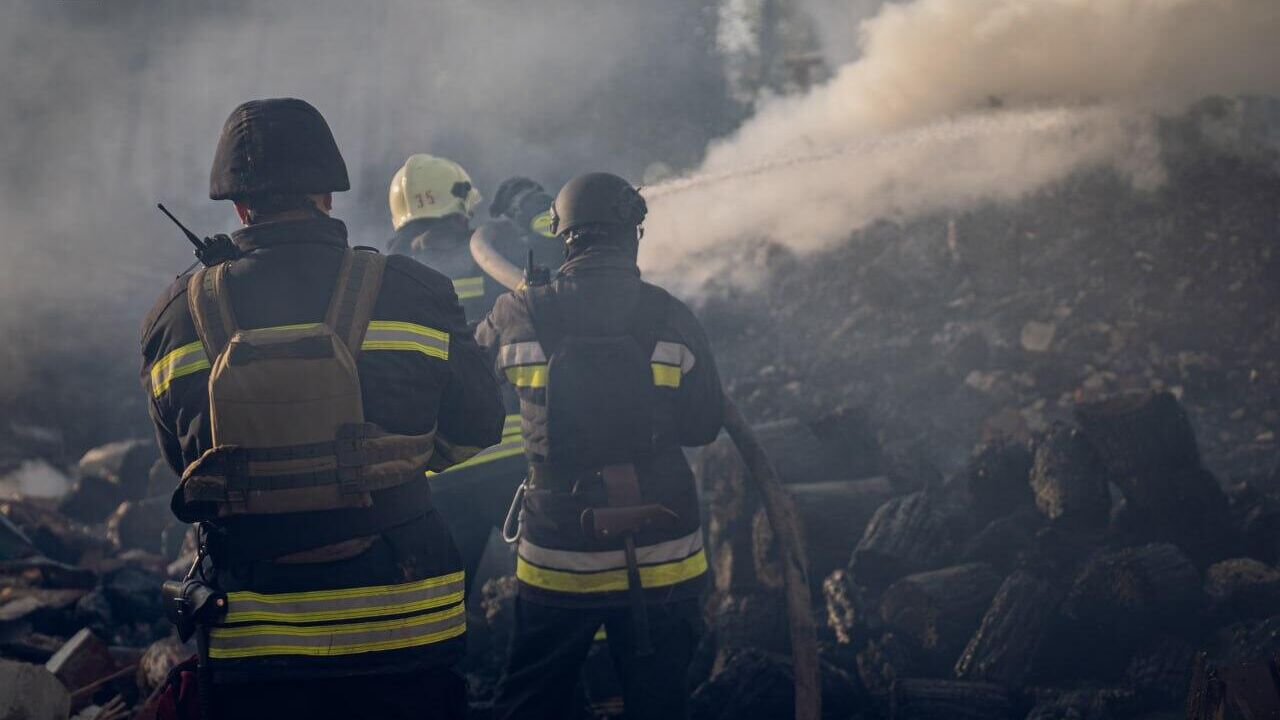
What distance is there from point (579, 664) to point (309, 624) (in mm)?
1245

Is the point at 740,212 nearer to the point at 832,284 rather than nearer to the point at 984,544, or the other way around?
the point at 832,284

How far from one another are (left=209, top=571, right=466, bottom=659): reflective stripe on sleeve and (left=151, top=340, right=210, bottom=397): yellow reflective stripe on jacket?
1.86 ft

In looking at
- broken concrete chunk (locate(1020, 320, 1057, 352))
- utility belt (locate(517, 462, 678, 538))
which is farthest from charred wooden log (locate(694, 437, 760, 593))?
broken concrete chunk (locate(1020, 320, 1057, 352))

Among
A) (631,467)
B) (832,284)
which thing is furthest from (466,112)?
(631,467)

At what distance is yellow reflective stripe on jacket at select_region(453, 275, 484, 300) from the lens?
493 cm

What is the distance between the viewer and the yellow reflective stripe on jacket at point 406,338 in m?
2.32

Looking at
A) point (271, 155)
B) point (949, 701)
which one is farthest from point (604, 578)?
point (949, 701)

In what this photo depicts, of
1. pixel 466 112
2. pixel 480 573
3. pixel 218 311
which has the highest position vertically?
pixel 466 112

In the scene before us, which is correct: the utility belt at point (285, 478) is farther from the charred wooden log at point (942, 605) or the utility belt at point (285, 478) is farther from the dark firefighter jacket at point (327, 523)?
the charred wooden log at point (942, 605)

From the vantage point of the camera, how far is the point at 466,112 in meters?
15.8

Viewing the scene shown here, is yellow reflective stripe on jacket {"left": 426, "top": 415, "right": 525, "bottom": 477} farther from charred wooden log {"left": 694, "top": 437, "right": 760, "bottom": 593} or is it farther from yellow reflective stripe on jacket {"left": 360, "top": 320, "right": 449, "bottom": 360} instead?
yellow reflective stripe on jacket {"left": 360, "top": 320, "right": 449, "bottom": 360}

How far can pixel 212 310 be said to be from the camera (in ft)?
7.45

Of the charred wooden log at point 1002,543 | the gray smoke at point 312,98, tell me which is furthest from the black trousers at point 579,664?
the gray smoke at point 312,98

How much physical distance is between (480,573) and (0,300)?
839cm
